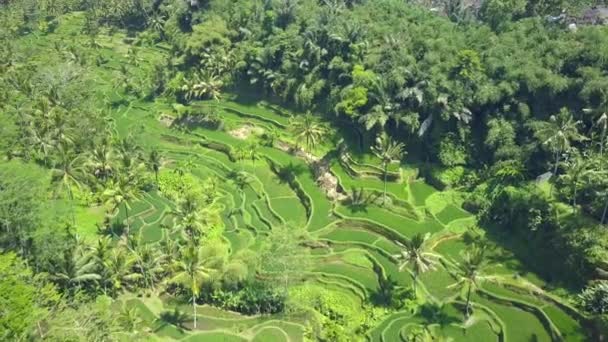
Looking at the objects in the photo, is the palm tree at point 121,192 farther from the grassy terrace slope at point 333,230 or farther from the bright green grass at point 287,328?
the bright green grass at point 287,328

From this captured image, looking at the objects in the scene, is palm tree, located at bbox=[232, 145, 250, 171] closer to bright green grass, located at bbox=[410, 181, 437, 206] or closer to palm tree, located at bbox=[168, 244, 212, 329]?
bright green grass, located at bbox=[410, 181, 437, 206]

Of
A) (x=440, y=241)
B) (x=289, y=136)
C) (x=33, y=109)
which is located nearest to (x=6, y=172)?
(x=33, y=109)

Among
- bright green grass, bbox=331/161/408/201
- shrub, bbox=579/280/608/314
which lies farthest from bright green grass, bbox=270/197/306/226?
shrub, bbox=579/280/608/314

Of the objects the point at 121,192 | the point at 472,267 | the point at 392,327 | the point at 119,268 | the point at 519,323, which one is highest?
the point at 472,267

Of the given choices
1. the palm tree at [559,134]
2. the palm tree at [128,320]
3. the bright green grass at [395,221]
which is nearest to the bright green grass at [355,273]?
the bright green grass at [395,221]

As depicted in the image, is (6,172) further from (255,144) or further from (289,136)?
(289,136)

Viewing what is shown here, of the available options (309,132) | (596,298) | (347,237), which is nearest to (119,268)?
(347,237)

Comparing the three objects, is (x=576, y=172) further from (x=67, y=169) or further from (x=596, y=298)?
(x=67, y=169)
